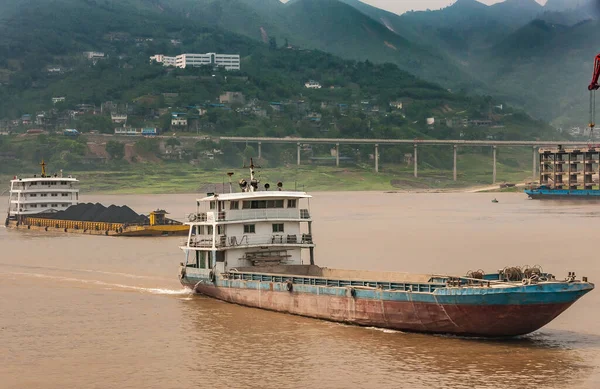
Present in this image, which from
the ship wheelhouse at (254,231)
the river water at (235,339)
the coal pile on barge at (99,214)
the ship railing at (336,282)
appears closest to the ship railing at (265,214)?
the ship wheelhouse at (254,231)

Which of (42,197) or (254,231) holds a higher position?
(42,197)

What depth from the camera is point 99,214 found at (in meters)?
100

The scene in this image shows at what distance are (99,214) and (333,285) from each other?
60.1 m

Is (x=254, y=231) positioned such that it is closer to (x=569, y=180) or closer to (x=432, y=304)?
(x=432, y=304)

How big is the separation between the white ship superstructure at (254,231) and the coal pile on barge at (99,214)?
46.1 metres

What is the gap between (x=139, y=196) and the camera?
648 ft

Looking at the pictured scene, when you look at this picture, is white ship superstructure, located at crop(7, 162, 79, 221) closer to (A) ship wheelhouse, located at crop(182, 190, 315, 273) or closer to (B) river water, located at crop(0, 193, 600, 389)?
(B) river water, located at crop(0, 193, 600, 389)

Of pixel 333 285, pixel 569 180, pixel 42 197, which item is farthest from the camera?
pixel 569 180

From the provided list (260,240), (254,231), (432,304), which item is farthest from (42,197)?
(432,304)

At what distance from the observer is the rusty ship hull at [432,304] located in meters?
37.6

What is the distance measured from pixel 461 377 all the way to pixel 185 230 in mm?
61744

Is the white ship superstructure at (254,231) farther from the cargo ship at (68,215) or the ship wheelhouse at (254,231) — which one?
the cargo ship at (68,215)

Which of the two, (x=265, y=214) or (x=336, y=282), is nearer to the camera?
(x=336, y=282)

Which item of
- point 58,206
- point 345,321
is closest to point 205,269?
point 345,321
